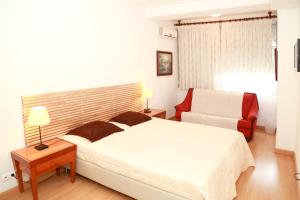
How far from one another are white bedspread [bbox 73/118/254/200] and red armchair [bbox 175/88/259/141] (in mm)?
1070

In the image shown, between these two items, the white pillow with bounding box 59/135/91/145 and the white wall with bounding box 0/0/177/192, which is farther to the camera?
the white pillow with bounding box 59/135/91/145

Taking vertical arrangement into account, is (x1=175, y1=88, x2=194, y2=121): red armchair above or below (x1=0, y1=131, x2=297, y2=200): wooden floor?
above

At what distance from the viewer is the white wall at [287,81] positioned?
3518 millimetres

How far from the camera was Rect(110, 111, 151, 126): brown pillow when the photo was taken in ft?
12.5

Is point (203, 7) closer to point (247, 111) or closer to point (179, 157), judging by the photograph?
point (247, 111)

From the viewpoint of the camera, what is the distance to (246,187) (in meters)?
2.80

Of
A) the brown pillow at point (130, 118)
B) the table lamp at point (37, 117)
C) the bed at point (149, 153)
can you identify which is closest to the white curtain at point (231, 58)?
the bed at point (149, 153)

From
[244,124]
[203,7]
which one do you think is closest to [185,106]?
[244,124]

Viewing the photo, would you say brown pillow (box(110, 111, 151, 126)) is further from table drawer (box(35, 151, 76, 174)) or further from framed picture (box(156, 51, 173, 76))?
framed picture (box(156, 51, 173, 76))

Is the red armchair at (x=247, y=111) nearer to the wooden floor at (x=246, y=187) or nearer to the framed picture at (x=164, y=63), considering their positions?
the framed picture at (x=164, y=63)

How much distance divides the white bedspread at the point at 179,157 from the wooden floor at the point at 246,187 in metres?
0.17

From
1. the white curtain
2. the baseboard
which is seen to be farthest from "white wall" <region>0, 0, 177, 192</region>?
the baseboard

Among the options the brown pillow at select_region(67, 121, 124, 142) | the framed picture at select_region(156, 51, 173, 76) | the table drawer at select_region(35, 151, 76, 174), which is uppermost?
the framed picture at select_region(156, 51, 173, 76)

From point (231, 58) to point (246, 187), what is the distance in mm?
3239
